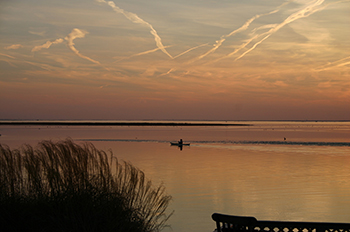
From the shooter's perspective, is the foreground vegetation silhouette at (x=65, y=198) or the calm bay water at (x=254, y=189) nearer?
the foreground vegetation silhouette at (x=65, y=198)

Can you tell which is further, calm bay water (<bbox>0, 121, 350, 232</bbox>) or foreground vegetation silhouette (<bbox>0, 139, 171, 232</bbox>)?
calm bay water (<bbox>0, 121, 350, 232</bbox>)

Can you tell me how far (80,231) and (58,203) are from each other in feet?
3.78

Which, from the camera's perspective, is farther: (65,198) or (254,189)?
(254,189)

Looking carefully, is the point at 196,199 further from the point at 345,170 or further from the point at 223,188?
the point at 345,170

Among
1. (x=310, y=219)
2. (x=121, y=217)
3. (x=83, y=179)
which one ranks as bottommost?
(x=310, y=219)

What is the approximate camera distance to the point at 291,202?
68.5 feet

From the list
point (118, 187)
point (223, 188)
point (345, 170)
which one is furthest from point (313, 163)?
point (118, 187)

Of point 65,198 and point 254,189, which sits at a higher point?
point 65,198

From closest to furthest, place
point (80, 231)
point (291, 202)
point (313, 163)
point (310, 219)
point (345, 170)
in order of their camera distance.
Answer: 1. point (80, 231)
2. point (310, 219)
3. point (291, 202)
4. point (345, 170)
5. point (313, 163)

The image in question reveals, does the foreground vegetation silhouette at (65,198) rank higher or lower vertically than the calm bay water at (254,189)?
higher

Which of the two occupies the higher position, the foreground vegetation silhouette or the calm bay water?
the foreground vegetation silhouette

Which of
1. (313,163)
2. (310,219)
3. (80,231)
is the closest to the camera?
(80,231)

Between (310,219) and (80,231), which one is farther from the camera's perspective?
(310,219)

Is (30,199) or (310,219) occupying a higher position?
(30,199)
